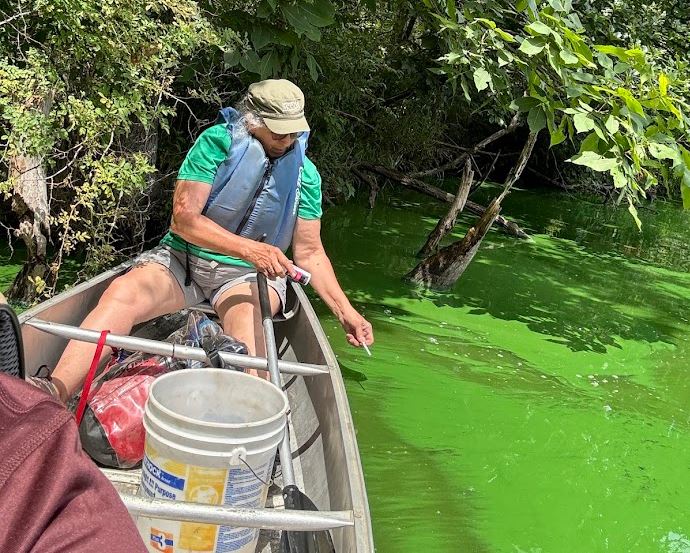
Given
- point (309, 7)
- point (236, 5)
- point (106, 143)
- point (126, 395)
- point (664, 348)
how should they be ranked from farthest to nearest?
point (664, 348) → point (236, 5) → point (106, 143) → point (309, 7) → point (126, 395)

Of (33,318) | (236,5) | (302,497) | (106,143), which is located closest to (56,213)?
(106,143)

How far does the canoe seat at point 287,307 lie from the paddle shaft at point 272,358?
1.08ft

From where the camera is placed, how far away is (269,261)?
2.76 m

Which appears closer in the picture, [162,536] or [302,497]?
[162,536]

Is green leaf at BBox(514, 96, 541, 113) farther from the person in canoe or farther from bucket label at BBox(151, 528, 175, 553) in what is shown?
bucket label at BBox(151, 528, 175, 553)

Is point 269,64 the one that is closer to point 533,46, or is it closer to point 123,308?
point 533,46

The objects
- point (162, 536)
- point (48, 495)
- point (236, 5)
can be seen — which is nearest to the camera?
point (48, 495)

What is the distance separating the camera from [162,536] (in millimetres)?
1777

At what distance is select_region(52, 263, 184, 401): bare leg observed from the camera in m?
2.59

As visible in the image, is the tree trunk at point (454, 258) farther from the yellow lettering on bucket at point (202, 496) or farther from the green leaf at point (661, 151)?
the yellow lettering on bucket at point (202, 496)

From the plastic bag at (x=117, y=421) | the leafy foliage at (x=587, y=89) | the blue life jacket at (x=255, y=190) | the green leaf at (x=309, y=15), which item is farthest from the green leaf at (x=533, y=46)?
the plastic bag at (x=117, y=421)

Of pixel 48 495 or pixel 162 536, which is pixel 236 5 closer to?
pixel 162 536

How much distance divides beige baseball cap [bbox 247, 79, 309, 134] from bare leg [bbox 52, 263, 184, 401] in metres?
0.76

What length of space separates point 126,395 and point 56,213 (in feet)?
11.3
